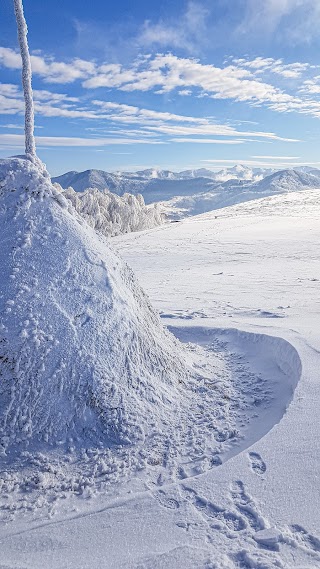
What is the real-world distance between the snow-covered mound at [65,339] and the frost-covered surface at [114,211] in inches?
1517

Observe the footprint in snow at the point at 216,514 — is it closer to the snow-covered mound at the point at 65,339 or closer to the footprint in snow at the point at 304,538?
the footprint in snow at the point at 304,538

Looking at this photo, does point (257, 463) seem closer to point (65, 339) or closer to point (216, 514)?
point (216, 514)

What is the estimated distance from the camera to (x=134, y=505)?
252cm

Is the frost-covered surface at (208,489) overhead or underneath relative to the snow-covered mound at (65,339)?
underneath

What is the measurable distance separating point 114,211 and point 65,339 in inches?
1712

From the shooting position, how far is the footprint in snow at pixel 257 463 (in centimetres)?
272

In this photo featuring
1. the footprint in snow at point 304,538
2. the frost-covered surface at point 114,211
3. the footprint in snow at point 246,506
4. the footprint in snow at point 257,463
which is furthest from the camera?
the frost-covered surface at point 114,211

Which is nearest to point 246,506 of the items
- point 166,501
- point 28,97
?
point 166,501

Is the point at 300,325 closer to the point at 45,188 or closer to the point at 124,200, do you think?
the point at 45,188

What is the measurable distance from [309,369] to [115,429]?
82.5 inches

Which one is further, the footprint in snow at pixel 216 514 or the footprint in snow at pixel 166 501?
the footprint in snow at pixel 166 501

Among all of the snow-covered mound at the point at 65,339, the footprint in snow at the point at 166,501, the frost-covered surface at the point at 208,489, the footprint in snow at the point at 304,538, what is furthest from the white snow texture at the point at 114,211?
the footprint in snow at the point at 304,538

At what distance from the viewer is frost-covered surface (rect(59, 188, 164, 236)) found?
42.9m

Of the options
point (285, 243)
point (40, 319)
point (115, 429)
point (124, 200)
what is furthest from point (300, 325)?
point (124, 200)
